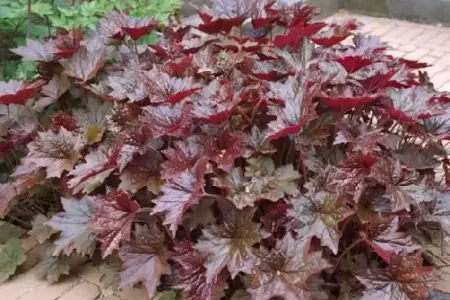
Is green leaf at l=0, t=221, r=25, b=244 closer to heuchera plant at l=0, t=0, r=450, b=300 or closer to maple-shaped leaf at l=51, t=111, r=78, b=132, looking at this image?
heuchera plant at l=0, t=0, r=450, b=300

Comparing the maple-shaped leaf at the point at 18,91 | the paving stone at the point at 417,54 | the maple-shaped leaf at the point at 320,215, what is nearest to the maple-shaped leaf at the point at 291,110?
the maple-shaped leaf at the point at 320,215

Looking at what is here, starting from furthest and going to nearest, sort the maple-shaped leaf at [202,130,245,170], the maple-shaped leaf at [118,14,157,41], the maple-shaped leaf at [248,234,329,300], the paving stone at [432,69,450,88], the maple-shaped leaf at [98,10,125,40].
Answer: the paving stone at [432,69,450,88]
the maple-shaped leaf at [98,10,125,40]
the maple-shaped leaf at [118,14,157,41]
the maple-shaped leaf at [202,130,245,170]
the maple-shaped leaf at [248,234,329,300]

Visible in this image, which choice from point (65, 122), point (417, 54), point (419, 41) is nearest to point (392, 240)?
point (65, 122)

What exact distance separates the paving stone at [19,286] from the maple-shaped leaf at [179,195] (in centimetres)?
Result: 84

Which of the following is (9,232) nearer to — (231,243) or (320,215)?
(231,243)

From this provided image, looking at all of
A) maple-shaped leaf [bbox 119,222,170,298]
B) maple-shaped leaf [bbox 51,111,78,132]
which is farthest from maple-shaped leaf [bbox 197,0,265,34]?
maple-shaped leaf [bbox 119,222,170,298]

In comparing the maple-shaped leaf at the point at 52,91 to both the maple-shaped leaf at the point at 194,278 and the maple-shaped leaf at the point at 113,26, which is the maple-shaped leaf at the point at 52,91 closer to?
the maple-shaped leaf at the point at 113,26

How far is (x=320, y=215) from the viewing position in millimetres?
2154

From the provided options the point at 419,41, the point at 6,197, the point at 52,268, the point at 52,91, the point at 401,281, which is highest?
the point at 52,91

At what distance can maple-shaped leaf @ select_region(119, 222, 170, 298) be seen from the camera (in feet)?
7.30

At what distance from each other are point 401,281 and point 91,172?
3.88 feet

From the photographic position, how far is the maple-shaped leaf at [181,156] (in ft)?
7.49

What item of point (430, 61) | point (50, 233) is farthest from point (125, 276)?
point (430, 61)

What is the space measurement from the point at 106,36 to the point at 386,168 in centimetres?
155
